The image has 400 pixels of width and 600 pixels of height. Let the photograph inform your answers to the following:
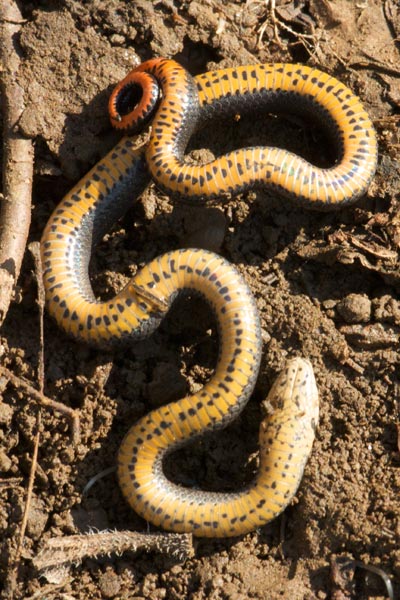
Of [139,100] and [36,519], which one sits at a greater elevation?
[139,100]

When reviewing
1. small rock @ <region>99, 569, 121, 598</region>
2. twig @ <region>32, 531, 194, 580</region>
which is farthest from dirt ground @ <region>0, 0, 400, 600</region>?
twig @ <region>32, 531, 194, 580</region>

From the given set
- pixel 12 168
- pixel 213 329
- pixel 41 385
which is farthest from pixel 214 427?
pixel 12 168

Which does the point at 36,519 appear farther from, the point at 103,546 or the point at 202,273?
the point at 202,273

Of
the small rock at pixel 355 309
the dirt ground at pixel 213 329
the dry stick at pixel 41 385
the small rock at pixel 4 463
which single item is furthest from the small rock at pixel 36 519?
the small rock at pixel 355 309

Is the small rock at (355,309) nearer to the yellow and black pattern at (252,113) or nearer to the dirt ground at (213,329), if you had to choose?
the dirt ground at (213,329)

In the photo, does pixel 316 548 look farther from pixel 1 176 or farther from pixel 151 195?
pixel 1 176

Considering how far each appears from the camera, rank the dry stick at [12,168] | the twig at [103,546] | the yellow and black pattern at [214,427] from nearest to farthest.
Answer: the twig at [103,546] → the yellow and black pattern at [214,427] → the dry stick at [12,168]
